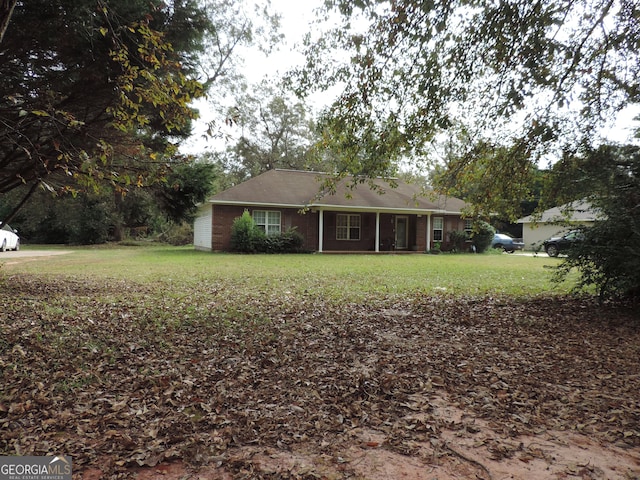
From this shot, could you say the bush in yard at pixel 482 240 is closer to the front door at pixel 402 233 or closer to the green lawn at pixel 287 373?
the front door at pixel 402 233

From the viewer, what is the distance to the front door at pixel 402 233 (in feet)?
81.6

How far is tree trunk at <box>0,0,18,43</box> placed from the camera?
137 inches

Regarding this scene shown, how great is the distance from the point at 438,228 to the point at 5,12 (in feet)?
78.7

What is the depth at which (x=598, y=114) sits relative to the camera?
22.2 feet

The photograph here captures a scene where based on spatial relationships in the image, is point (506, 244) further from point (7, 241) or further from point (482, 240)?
point (7, 241)

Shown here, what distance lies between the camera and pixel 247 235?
19.9m

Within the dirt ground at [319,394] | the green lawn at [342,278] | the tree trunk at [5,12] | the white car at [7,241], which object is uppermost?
the tree trunk at [5,12]

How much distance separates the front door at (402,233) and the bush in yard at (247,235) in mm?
8864

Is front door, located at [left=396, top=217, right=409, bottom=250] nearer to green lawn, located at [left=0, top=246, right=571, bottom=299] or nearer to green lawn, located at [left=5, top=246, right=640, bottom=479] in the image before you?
green lawn, located at [left=0, top=246, right=571, bottom=299]

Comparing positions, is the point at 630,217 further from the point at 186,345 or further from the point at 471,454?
the point at 186,345

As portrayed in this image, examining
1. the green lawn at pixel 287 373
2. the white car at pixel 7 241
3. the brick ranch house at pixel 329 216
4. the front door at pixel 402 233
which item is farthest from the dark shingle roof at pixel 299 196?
the green lawn at pixel 287 373

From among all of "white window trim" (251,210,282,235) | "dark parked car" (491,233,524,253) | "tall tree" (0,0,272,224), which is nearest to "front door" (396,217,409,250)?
"dark parked car" (491,233,524,253)

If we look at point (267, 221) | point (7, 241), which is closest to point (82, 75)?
point (267, 221)

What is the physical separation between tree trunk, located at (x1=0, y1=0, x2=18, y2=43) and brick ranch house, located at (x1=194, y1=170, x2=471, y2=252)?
16301 mm
